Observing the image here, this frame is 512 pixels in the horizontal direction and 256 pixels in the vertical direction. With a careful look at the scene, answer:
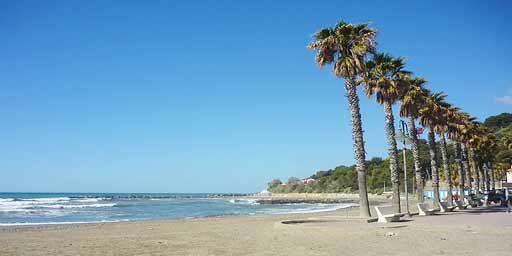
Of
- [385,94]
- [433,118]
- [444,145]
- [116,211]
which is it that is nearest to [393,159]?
[385,94]

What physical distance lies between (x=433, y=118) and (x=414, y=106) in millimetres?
4436

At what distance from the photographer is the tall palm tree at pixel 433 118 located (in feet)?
106

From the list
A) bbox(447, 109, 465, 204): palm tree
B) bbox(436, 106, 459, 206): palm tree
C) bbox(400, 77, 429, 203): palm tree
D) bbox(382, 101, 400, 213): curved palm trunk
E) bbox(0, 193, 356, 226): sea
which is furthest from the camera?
bbox(0, 193, 356, 226): sea

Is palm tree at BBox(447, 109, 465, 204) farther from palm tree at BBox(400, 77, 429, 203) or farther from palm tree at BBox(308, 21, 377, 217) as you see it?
palm tree at BBox(308, 21, 377, 217)

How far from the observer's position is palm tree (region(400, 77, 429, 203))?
29172 millimetres

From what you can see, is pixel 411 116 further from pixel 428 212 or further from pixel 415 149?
pixel 428 212

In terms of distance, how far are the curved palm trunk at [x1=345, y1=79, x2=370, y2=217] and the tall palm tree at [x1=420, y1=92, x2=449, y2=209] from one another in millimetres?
10605

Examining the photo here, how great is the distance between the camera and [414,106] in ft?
97.8

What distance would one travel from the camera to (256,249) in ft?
44.5

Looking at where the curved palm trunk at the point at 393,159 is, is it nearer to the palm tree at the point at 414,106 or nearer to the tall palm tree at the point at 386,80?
the tall palm tree at the point at 386,80

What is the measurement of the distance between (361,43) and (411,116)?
8.31 m

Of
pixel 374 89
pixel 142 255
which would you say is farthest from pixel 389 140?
pixel 142 255

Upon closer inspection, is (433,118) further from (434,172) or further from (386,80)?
(386,80)

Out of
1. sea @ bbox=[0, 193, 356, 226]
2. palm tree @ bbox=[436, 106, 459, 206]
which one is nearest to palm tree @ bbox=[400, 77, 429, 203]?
palm tree @ bbox=[436, 106, 459, 206]
